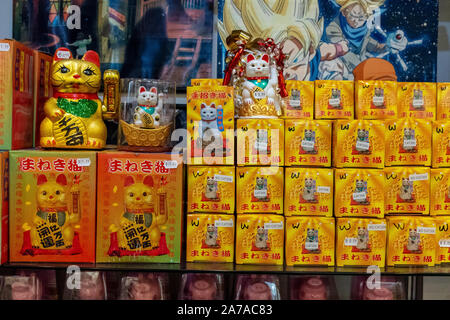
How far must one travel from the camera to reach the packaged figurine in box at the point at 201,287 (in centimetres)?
202

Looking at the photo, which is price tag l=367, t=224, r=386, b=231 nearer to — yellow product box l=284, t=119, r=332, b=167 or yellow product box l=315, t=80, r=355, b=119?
yellow product box l=284, t=119, r=332, b=167

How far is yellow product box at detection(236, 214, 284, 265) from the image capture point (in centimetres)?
197

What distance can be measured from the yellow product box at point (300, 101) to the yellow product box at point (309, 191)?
261 millimetres

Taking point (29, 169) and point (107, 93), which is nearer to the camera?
point (29, 169)

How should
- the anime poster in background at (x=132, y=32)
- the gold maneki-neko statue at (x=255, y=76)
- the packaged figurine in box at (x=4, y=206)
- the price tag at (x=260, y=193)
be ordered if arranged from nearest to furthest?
the packaged figurine in box at (x=4, y=206), the price tag at (x=260, y=193), the gold maneki-neko statue at (x=255, y=76), the anime poster in background at (x=132, y=32)

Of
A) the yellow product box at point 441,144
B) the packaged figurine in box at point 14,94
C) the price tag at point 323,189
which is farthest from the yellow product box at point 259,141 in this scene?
the packaged figurine in box at point 14,94

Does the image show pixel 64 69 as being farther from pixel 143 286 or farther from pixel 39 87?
pixel 143 286

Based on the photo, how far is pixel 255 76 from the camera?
2.13m

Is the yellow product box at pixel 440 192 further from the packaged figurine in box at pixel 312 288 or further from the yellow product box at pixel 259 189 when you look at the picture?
the yellow product box at pixel 259 189

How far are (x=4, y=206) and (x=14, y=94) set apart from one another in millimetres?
469
